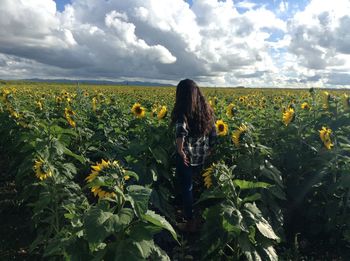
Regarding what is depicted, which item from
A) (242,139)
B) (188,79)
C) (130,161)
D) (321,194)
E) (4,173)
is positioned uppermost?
(188,79)

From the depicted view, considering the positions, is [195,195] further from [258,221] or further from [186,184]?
[258,221]

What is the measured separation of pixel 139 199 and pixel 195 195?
4.02 metres

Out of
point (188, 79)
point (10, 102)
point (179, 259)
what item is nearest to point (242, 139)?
point (188, 79)

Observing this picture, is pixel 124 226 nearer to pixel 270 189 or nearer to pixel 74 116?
pixel 270 189

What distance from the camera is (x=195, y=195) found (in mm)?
6746

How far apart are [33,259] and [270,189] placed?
9.39 ft

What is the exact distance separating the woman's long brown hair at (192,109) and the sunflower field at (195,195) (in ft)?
1.37

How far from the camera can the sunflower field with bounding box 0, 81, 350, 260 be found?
2932mm

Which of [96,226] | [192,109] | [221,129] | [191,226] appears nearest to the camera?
[96,226]

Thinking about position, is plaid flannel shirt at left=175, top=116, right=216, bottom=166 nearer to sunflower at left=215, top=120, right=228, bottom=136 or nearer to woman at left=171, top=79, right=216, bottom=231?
woman at left=171, top=79, right=216, bottom=231

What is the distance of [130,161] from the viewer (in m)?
5.41

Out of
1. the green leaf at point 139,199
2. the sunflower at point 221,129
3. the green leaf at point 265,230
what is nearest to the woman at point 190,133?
the sunflower at point 221,129

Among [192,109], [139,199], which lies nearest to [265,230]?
[139,199]

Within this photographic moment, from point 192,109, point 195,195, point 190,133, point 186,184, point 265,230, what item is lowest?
point 195,195
